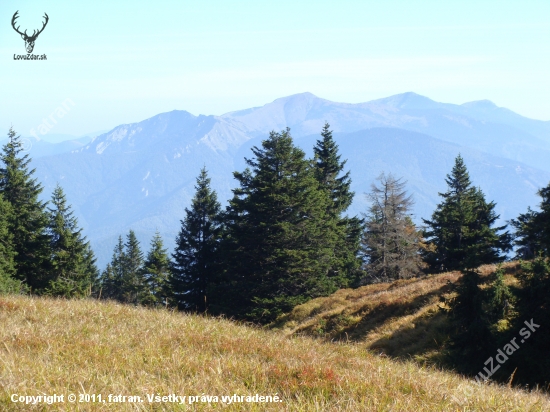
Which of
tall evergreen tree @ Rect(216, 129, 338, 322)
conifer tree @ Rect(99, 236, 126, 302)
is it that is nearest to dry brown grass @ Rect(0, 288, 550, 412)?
tall evergreen tree @ Rect(216, 129, 338, 322)

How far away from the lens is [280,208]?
3653 centimetres

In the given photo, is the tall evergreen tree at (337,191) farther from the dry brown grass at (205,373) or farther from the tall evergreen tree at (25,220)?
the dry brown grass at (205,373)

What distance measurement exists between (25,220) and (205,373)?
41409mm

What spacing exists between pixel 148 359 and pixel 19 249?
4023 cm

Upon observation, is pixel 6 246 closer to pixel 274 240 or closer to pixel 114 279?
pixel 274 240

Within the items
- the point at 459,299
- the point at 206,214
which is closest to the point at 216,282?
the point at 206,214

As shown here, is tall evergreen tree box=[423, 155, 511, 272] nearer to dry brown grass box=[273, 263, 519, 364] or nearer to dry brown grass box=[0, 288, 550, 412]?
dry brown grass box=[273, 263, 519, 364]

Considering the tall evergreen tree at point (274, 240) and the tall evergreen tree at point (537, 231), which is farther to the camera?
Answer: the tall evergreen tree at point (274, 240)

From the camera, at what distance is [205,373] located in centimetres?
470

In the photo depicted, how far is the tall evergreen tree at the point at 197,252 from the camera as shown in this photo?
41.5 m

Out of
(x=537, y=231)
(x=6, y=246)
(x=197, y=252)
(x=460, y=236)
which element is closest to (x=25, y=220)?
(x=6, y=246)

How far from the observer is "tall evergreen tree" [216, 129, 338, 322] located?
3388cm

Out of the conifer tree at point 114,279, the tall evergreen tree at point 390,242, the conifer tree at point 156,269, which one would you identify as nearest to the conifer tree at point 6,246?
the conifer tree at point 156,269

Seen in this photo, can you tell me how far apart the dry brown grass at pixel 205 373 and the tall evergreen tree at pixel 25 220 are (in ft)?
117
